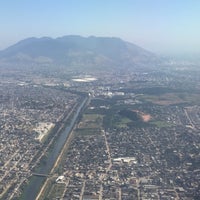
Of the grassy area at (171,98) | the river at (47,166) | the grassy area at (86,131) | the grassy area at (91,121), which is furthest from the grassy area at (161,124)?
the grassy area at (171,98)

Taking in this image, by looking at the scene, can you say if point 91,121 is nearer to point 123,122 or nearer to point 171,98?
point 123,122

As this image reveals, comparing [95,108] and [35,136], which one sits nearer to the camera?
[35,136]

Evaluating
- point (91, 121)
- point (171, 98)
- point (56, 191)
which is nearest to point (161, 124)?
point (91, 121)

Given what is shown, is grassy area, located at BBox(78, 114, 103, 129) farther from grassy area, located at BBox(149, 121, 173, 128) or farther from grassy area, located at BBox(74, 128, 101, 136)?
grassy area, located at BBox(149, 121, 173, 128)

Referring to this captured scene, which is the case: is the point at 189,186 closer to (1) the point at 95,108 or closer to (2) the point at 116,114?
(2) the point at 116,114

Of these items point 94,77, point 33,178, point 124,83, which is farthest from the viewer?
point 94,77

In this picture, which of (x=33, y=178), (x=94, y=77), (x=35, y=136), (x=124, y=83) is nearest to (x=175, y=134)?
(x=35, y=136)

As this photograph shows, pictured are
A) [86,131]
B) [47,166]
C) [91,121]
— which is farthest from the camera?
[91,121]

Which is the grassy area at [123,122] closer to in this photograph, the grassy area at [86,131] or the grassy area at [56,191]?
the grassy area at [86,131]

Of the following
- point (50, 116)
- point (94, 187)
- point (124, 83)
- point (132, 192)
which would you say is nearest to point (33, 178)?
point (94, 187)

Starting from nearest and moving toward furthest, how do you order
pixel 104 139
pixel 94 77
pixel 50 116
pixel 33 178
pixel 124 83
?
pixel 33 178 → pixel 104 139 → pixel 50 116 → pixel 124 83 → pixel 94 77
